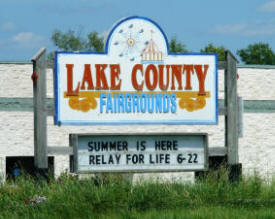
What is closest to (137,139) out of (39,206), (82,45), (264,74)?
(39,206)

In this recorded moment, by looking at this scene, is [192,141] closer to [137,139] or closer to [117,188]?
[137,139]

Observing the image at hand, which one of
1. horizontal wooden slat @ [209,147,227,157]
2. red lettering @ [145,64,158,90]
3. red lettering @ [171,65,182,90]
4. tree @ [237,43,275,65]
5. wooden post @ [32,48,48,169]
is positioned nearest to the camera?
wooden post @ [32,48,48,169]

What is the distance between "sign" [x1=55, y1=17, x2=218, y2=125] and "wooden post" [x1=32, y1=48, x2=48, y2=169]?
0.86ft

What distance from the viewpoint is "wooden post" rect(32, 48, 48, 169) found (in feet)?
40.6

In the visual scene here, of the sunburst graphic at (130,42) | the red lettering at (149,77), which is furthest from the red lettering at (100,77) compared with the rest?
the red lettering at (149,77)

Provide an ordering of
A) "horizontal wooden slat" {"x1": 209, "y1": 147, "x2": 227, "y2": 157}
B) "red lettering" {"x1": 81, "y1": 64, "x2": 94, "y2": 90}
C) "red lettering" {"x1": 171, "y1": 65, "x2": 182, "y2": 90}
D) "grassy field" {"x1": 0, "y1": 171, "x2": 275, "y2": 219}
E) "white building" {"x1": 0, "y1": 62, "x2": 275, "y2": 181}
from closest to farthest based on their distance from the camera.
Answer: "grassy field" {"x1": 0, "y1": 171, "x2": 275, "y2": 219}, "red lettering" {"x1": 81, "y1": 64, "x2": 94, "y2": 90}, "red lettering" {"x1": 171, "y1": 65, "x2": 182, "y2": 90}, "horizontal wooden slat" {"x1": 209, "y1": 147, "x2": 227, "y2": 157}, "white building" {"x1": 0, "y1": 62, "x2": 275, "y2": 181}

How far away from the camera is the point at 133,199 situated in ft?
37.2

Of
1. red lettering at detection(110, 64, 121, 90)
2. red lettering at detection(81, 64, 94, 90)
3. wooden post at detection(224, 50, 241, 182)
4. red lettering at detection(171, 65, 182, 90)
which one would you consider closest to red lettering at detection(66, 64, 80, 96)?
red lettering at detection(81, 64, 94, 90)

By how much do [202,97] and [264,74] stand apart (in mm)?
9925

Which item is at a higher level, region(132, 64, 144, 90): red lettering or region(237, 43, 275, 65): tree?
region(237, 43, 275, 65): tree

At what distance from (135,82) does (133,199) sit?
260 centimetres

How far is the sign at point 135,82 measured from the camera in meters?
12.6

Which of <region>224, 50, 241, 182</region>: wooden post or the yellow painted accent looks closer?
the yellow painted accent

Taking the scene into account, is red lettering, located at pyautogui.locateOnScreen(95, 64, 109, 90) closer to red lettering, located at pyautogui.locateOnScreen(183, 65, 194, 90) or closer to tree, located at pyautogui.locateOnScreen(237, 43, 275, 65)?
red lettering, located at pyautogui.locateOnScreen(183, 65, 194, 90)
